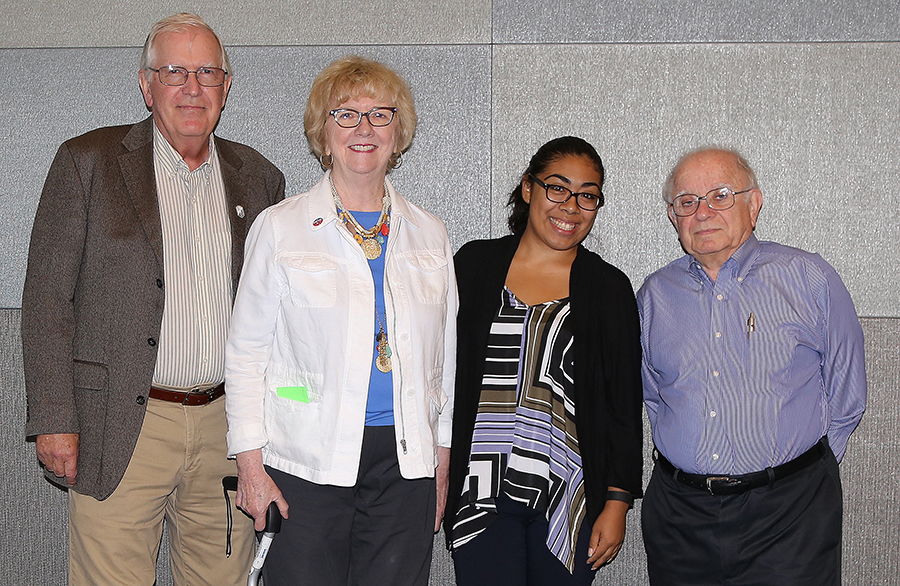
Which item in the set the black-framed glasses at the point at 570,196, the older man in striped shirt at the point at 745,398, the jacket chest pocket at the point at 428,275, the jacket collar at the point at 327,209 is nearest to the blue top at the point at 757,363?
the older man in striped shirt at the point at 745,398

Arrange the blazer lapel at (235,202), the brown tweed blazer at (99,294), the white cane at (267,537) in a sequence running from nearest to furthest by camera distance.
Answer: the white cane at (267,537), the brown tweed blazer at (99,294), the blazer lapel at (235,202)

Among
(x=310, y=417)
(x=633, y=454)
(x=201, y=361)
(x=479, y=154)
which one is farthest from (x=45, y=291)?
(x=633, y=454)

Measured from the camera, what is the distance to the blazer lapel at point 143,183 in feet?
7.44

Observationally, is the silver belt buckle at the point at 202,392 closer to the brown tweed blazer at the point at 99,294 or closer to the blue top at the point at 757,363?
the brown tweed blazer at the point at 99,294

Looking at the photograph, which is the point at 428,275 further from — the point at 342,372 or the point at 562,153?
the point at 562,153

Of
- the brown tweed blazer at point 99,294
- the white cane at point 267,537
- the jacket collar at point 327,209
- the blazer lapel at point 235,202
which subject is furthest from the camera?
the blazer lapel at point 235,202

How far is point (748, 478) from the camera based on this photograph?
7.55 feet

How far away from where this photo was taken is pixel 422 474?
2.01 meters

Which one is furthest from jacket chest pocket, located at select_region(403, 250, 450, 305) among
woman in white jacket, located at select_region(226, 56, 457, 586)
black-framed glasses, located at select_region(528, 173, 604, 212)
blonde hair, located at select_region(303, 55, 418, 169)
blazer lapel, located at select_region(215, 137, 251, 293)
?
blazer lapel, located at select_region(215, 137, 251, 293)

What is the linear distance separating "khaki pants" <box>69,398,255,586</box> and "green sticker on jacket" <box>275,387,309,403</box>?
18.4 inches

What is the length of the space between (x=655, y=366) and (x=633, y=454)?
327mm

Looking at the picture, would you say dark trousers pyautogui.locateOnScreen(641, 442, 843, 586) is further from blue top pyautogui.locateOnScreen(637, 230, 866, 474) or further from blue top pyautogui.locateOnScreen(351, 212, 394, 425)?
blue top pyautogui.locateOnScreen(351, 212, 394, 425)

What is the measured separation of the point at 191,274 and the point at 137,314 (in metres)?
0.20

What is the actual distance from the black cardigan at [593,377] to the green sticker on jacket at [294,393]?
1.72 ft
